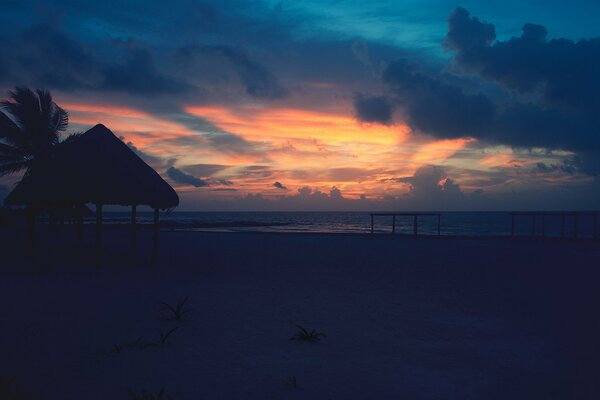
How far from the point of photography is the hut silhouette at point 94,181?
38.2 feet

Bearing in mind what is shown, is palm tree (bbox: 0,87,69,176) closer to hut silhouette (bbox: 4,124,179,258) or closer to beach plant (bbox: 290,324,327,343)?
hut silhouette (bbox: 4,124,179,258)

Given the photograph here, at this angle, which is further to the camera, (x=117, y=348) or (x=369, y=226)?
(x=369, y=226)

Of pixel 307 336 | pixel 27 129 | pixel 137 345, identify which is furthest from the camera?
pixel 27 129

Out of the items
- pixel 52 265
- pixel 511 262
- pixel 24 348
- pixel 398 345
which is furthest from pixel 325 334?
pixel 511 262

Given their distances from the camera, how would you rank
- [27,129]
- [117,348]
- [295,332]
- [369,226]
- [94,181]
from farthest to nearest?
[369,226]
[27,129]
[94,181]
[295,332]
[117,348]

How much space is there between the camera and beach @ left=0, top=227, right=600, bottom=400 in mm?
4637

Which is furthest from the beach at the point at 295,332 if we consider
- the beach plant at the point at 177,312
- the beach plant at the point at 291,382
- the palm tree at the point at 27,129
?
the palm tree at the point at 27,129

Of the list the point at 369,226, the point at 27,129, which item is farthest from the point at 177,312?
the point at 369,226

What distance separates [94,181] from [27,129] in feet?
30.8

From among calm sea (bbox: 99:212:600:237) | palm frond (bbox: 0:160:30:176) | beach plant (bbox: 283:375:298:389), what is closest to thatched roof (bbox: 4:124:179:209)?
palm frond (bbox: 0:160:30:176)

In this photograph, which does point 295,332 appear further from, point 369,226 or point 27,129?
point 369,226

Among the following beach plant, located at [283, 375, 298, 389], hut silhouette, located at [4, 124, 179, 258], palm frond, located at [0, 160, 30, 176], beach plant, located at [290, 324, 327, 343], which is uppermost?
palm frond, located at [0, 160, 30, 176]

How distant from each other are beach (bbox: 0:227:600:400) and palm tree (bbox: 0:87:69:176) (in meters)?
8.01

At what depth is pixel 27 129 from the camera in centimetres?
1845
